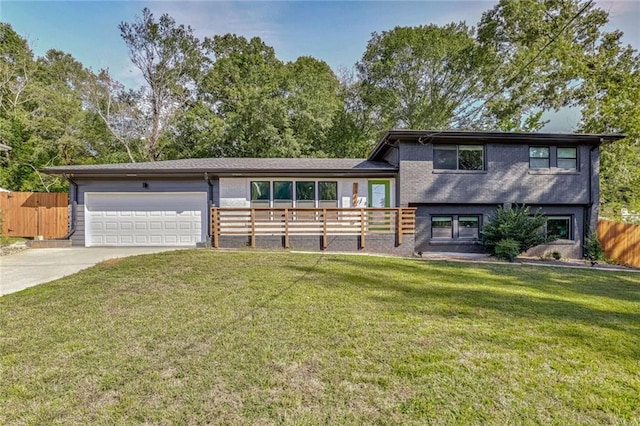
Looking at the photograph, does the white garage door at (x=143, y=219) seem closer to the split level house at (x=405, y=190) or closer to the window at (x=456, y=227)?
the split level house at (x=405, y=190)

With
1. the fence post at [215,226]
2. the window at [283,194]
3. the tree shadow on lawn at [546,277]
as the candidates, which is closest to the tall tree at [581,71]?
the tree shadow on lawn at [546,277]

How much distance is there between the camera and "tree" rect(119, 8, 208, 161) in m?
20.9

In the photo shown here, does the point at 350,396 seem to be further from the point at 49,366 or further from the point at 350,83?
the point at 350,83

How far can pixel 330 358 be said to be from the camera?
10.5 ft

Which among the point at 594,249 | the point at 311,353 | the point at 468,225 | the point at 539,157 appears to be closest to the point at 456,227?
the point at 468,225

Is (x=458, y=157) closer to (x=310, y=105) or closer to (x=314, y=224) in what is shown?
(x=314, y=224)

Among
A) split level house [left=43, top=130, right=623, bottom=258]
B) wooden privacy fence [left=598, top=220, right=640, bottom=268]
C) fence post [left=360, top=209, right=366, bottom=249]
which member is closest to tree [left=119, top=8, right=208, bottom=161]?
split level house [left=43, top=130, right=623, bottom=258]

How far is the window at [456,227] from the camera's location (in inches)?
476

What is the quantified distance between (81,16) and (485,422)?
552 inches

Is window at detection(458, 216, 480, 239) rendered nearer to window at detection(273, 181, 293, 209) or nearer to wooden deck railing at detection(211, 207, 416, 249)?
wooden deck railing at detection(211, 207, 416, 249)

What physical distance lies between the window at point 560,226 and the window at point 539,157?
6.60 ft

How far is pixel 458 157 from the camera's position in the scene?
12070 millimetres

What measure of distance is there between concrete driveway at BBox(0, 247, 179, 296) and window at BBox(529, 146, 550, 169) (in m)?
14.3

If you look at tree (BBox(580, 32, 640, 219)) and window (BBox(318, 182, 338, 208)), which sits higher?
tree (BBox(580, 32, 640, 219))
